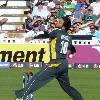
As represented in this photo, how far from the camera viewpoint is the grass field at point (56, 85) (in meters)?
14.0

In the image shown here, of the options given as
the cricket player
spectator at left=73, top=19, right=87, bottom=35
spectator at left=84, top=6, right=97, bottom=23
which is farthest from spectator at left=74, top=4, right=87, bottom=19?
the cricket player

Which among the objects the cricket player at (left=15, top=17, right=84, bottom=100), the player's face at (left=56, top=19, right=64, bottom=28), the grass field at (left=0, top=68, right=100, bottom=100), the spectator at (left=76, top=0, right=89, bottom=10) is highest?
the player's face at (left=56, top=19, right=64, bottom=28)

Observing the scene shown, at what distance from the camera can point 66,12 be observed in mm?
25578

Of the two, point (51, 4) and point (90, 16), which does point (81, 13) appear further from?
point (51, 4)

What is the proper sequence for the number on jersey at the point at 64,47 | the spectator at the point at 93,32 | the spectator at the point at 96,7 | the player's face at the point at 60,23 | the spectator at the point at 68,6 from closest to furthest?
the player's face at the point at 60,23 < the number on jersey at the point at 64,47 < the spectator at the point at 93,32 < the spectator at the point at 96,7 < the spectator at the point at 68,6

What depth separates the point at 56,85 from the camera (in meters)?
16.5

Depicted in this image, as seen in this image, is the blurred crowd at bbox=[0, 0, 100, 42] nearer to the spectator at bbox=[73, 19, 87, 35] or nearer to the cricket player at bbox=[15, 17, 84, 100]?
the spectator at bbox=[73, 19, 87, 35]

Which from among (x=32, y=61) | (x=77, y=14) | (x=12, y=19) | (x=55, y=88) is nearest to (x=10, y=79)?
(x=55, y=88)

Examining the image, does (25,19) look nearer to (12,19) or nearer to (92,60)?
(12,19)

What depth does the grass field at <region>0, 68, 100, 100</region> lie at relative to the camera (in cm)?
1402

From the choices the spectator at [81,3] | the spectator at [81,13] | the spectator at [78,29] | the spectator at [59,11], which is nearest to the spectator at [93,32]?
the spectator at [78,29]

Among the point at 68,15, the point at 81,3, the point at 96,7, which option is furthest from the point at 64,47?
the point at 81,3

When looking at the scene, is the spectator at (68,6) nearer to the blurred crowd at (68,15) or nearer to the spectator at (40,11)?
the blurred crowd at (68,15)

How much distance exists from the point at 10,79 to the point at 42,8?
27.4 feet
